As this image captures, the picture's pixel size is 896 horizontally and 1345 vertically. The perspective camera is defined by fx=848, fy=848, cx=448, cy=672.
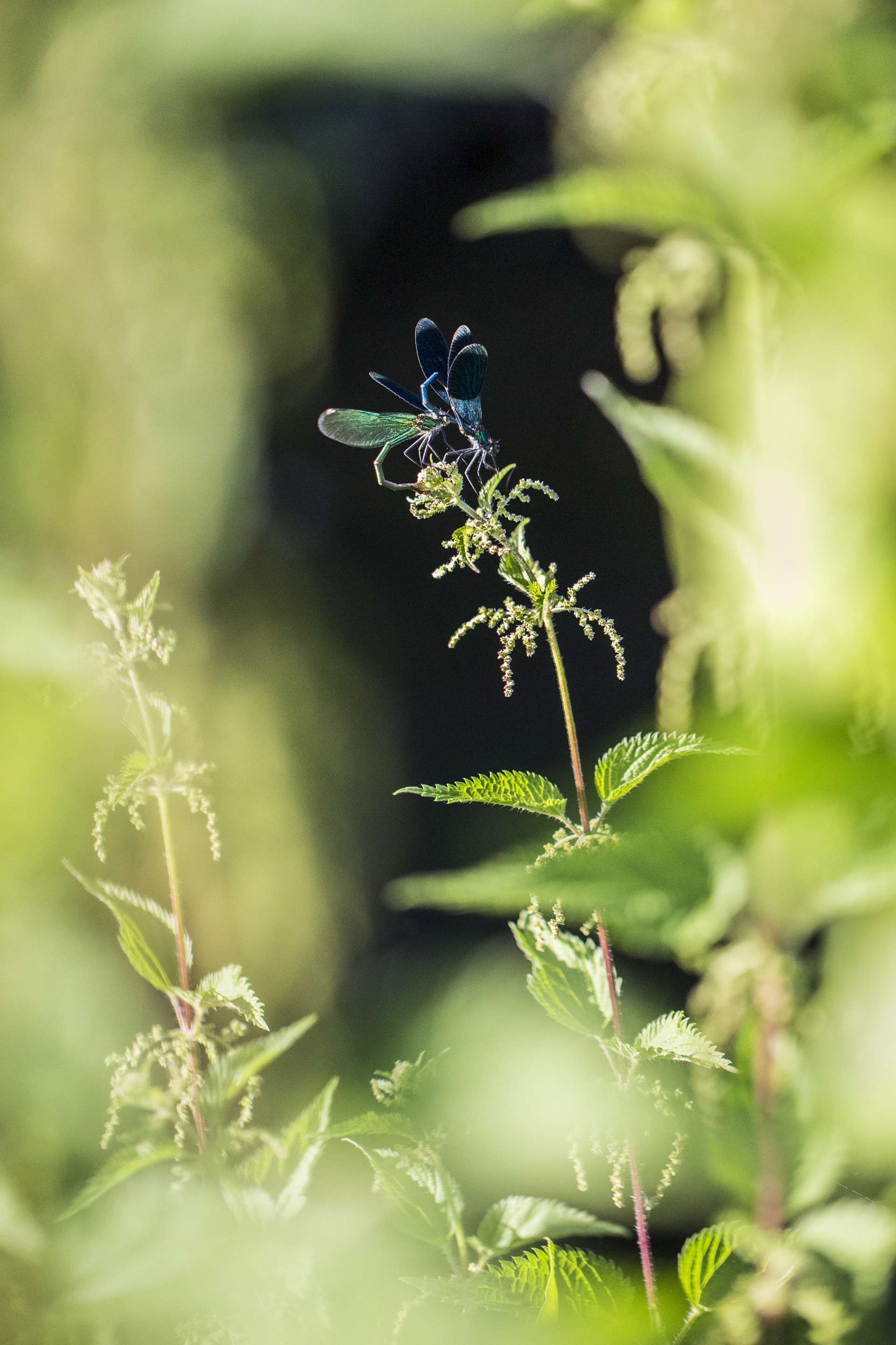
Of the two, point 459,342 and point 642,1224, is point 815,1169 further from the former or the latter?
point 459,342

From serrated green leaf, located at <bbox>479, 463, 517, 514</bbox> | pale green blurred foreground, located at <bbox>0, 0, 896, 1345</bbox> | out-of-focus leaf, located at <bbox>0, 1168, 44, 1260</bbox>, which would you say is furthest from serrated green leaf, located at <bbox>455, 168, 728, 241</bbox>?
out-of-focus leaf, located at <bbox>0, 1168, 44, 1260</bbox>

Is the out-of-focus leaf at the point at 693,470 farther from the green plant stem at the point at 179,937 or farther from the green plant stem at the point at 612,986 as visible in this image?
the green plant stem at the point at 179,937

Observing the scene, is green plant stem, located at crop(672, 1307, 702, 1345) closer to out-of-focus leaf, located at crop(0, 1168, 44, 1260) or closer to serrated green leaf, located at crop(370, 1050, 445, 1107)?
serrated green leaf, located at crop(370, 1050, 445, 1107)

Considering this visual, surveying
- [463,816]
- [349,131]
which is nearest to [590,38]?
[349,131]

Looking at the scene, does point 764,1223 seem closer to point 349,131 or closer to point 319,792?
point 319,792

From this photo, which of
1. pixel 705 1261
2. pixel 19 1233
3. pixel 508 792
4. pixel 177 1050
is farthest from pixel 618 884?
pixel 19 1233

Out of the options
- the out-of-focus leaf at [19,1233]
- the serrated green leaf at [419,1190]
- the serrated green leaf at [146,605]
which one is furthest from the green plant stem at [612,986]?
the out-of-focus leaf at [19,1233]
